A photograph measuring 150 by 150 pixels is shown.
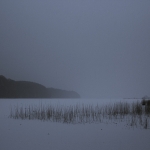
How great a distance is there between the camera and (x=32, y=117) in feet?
29.9

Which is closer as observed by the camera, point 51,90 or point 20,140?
point 20,140

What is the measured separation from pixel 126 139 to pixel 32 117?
17.8ft

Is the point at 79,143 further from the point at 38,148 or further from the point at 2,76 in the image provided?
the point at 2,76

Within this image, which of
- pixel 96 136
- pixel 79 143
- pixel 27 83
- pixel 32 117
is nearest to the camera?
pixel 79 143

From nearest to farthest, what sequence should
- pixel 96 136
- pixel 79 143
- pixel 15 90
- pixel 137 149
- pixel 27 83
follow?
pixel 137 149 < pixel 79 143 < pixel 96 136 < pixel 15 90 < pixel 27 83

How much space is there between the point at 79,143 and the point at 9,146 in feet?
5.18

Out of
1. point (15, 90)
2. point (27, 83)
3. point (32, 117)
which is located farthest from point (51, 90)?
point (32, 117)

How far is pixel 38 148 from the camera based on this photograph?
409 centimetres

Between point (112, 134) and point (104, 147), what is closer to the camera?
point (104, 147)

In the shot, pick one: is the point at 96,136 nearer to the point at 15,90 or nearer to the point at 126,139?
the point at 126,139

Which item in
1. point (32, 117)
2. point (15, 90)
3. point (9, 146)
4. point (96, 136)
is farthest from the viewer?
point (15, 90)

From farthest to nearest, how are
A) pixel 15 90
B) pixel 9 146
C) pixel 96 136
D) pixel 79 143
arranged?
1. pixel 15 90
2. pixel 96 136
3. pixel 79 143
4. pixel 9 146

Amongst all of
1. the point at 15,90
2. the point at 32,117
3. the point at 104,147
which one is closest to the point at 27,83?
the point at 15,90

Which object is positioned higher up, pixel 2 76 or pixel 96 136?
pixel 2 76
